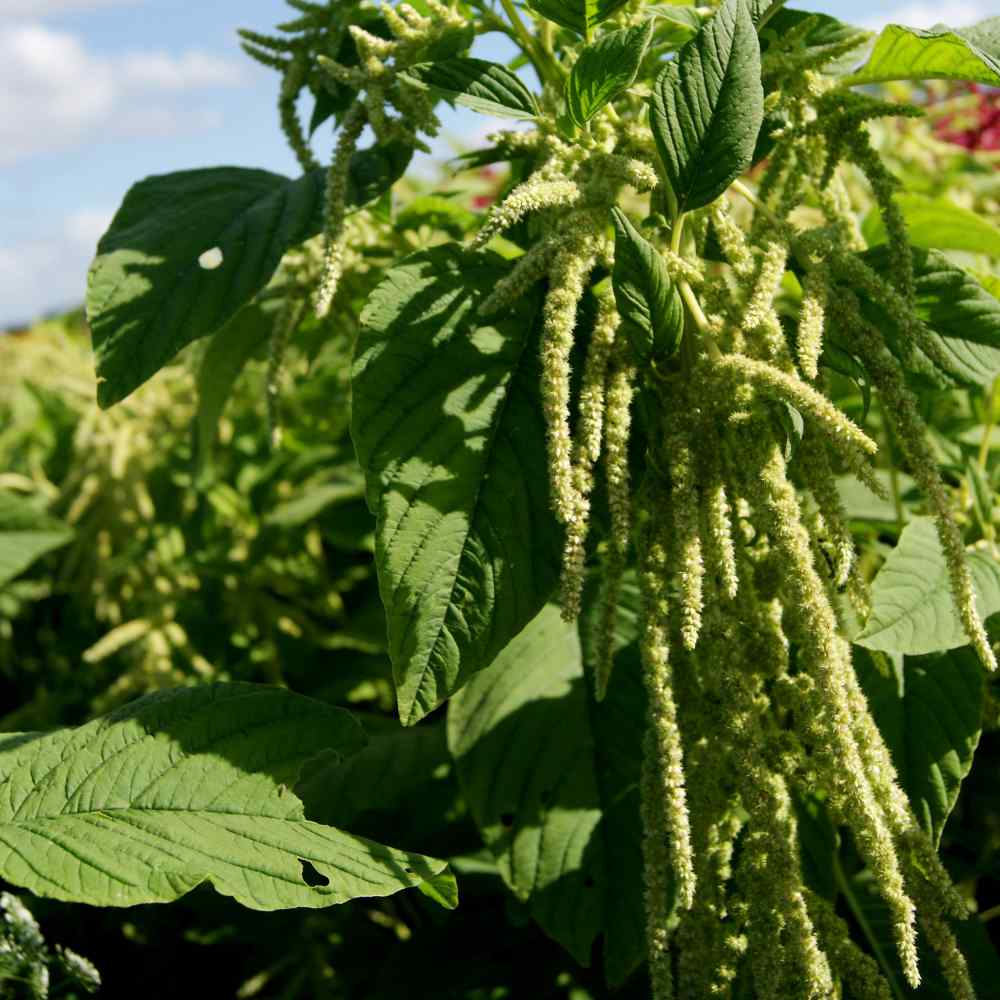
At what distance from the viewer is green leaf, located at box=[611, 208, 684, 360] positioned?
0.98m

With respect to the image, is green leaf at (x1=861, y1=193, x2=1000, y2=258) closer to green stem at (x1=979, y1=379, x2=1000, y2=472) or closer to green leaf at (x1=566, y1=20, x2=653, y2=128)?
green stem at (x1=979, y1=379, x2=1000, y2=472)

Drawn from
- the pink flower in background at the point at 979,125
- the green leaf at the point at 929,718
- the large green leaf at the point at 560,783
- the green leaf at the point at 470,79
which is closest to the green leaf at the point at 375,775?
the large green leaf at the point at 560,783

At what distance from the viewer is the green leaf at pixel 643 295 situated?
3.21ft

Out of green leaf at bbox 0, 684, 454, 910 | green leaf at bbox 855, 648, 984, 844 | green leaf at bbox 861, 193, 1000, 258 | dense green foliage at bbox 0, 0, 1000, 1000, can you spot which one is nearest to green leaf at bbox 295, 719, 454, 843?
dense green foliage at bbox 0, 0, 1000, 1000

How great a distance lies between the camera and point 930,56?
1222mm

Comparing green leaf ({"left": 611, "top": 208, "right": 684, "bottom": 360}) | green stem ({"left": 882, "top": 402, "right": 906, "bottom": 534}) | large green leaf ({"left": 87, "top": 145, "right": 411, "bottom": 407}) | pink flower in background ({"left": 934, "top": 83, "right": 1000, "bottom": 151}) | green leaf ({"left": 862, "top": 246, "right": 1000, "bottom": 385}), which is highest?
pink flower in background ({"left": 934, "top": 83, "right": 1000, "bottom": 151})

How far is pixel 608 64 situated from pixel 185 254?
0.56 m

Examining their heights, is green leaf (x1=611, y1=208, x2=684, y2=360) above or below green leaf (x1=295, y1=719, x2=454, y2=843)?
above

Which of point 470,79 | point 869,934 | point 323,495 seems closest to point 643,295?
point 470,79

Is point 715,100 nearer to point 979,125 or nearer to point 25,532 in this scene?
point 25,532

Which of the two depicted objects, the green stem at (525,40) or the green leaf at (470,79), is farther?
the green stem at (525,40)

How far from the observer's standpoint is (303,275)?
1.58 meters

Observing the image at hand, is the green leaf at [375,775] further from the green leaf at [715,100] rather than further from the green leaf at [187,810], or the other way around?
the green leaf at [715,100]

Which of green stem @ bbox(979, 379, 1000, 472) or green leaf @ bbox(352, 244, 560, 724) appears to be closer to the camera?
green leaf @ bbox(352, 244, 560, 724)
